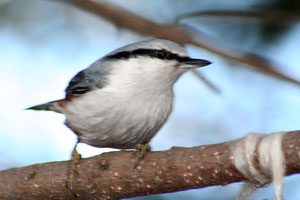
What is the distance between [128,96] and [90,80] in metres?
0.27

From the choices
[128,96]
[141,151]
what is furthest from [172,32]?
[141,151]

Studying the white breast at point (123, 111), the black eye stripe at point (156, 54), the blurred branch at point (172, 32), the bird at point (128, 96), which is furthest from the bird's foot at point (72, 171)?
the blurred branch at point (172, 32)

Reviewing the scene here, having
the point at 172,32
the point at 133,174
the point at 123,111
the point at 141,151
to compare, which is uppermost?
the point at 172,32

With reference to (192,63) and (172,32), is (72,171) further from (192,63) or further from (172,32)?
(172,32)

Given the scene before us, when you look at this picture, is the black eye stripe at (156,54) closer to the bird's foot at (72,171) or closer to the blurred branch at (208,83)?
the blurred branch at (208,83)

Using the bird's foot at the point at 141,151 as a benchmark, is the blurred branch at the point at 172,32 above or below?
above

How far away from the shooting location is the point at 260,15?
2.93 metres

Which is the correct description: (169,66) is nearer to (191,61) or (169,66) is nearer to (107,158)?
(191,61)

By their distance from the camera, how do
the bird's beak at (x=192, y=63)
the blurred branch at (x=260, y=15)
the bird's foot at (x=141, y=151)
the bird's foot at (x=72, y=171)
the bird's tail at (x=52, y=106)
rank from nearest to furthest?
the bird's foot at (x=141, y=151) < the bird's foot at (x=72, y=171) < the bird's beak at (x=192, y=63) < the bird's tail at (x=52, y=106) < the blurred branch at (x=260, y=15)

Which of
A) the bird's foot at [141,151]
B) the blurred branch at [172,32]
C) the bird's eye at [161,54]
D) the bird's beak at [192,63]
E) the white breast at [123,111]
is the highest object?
the blurred branch at [172,32]

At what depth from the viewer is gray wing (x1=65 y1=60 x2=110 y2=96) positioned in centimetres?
229

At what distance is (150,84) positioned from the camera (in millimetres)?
2234

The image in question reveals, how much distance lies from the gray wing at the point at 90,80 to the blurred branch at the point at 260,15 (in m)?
0.85

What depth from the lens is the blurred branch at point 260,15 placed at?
283 cm
